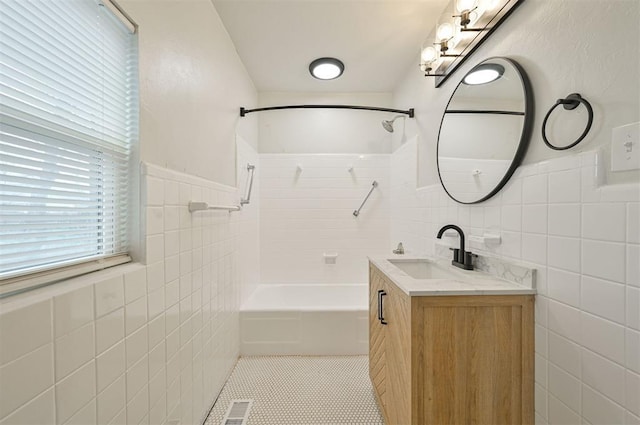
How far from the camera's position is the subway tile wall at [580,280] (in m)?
0.72

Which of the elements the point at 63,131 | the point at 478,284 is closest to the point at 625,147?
the point at 478,284

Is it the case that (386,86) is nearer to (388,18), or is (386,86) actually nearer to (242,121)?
(388,18)

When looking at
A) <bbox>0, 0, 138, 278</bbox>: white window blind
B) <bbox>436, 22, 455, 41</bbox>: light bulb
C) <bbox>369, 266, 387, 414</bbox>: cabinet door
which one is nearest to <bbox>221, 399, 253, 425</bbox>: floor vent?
<bbox>369, 266, 387, 414</bbox>: cabinet door

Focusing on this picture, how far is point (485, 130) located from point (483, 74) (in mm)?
287

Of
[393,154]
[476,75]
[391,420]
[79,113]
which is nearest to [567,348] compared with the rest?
[391,420]

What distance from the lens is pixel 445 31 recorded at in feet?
5.22

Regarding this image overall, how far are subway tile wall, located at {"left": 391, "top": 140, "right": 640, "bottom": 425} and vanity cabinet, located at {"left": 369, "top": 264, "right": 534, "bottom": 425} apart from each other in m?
0.06

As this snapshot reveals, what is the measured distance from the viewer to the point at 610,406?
0.76 metres

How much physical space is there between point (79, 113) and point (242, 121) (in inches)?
66.9

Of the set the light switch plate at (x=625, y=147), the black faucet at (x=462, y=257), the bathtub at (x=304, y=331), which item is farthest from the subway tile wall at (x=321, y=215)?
the light switch plate at (x=625, y=147)

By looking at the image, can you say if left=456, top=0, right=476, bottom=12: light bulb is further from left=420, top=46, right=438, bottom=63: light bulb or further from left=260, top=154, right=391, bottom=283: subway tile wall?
left=260, top=154, right=391, bottom=283: subway tile wall

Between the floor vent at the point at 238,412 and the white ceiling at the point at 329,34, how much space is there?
2.55 metres

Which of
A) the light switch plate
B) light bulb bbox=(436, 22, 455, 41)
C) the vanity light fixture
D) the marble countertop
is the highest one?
light bulb bbox=(436, 22, 455, 41)

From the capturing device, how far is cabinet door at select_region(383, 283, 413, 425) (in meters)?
1.06
